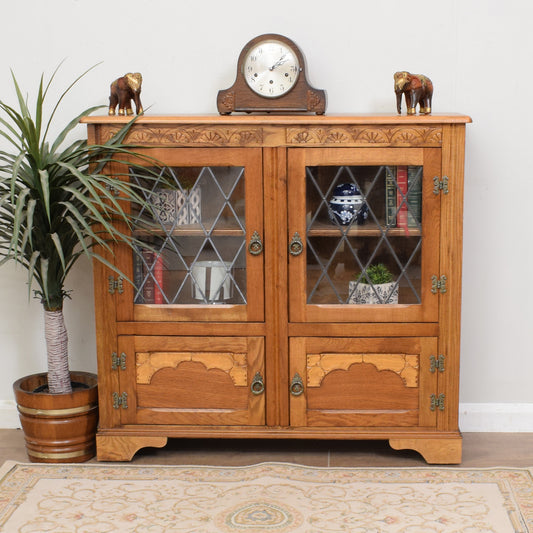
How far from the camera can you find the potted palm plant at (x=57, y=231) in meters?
2.51

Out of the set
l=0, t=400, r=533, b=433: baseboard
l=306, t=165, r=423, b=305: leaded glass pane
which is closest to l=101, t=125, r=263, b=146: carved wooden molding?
l=306, t=165, r=423, b=305: leaded glass pane

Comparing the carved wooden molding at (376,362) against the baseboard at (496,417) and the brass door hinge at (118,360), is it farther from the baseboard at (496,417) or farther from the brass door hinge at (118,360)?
the brass door hinge at (118,360)

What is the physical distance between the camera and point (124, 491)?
2.52 metres

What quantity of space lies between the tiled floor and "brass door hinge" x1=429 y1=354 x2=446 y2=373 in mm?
354

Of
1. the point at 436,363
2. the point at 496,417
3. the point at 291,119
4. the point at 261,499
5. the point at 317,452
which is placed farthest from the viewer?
the point at 496,417

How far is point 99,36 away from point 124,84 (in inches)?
17.3

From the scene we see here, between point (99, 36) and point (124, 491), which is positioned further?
point (99, 36)

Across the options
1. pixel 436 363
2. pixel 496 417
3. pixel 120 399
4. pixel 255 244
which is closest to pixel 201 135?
pixel 255 244

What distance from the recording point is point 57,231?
2664mm

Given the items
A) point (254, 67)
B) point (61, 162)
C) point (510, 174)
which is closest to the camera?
point (61, 162)

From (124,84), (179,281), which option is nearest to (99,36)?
(124,84)

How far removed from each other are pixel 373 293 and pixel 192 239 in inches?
26.4

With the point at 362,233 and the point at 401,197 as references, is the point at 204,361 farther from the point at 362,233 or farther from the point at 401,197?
the point at 401,197

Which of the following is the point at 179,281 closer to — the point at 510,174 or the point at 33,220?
the point at 33,220
